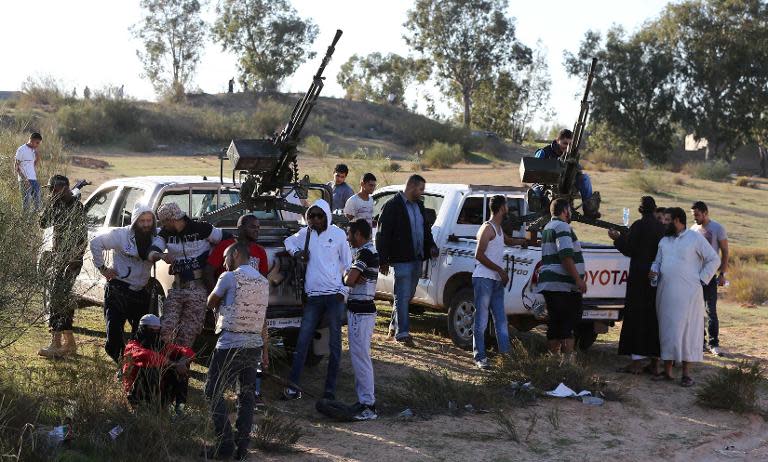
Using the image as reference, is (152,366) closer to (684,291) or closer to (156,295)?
(156,295)

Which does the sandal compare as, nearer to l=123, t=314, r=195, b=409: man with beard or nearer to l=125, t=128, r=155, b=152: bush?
l=123, t=314, r=195, b=409: man with beard

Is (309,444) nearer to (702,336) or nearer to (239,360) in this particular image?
(239,360)

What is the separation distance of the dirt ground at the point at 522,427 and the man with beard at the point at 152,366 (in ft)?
1.21

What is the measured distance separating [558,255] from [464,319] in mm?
1793

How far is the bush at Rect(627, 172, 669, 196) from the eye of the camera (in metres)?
32.9

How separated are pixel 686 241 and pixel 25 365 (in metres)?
6.01

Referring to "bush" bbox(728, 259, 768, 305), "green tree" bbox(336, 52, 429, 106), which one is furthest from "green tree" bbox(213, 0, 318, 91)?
"bush" bbox(728, 259, 768, 305)

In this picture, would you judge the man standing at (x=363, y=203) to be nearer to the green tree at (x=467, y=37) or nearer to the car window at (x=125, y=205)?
the car window at (x=125, y=205)

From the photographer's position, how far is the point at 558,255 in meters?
10.2

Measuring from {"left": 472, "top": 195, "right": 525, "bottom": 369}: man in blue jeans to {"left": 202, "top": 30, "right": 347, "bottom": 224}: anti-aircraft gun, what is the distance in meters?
1.45

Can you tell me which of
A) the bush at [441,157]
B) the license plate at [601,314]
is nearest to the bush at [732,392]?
the license plate at [601,314]

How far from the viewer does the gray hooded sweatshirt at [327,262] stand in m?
8.73

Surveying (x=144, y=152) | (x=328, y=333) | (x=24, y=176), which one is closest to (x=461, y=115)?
(x=144, y=152)

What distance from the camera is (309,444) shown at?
7762 mm
